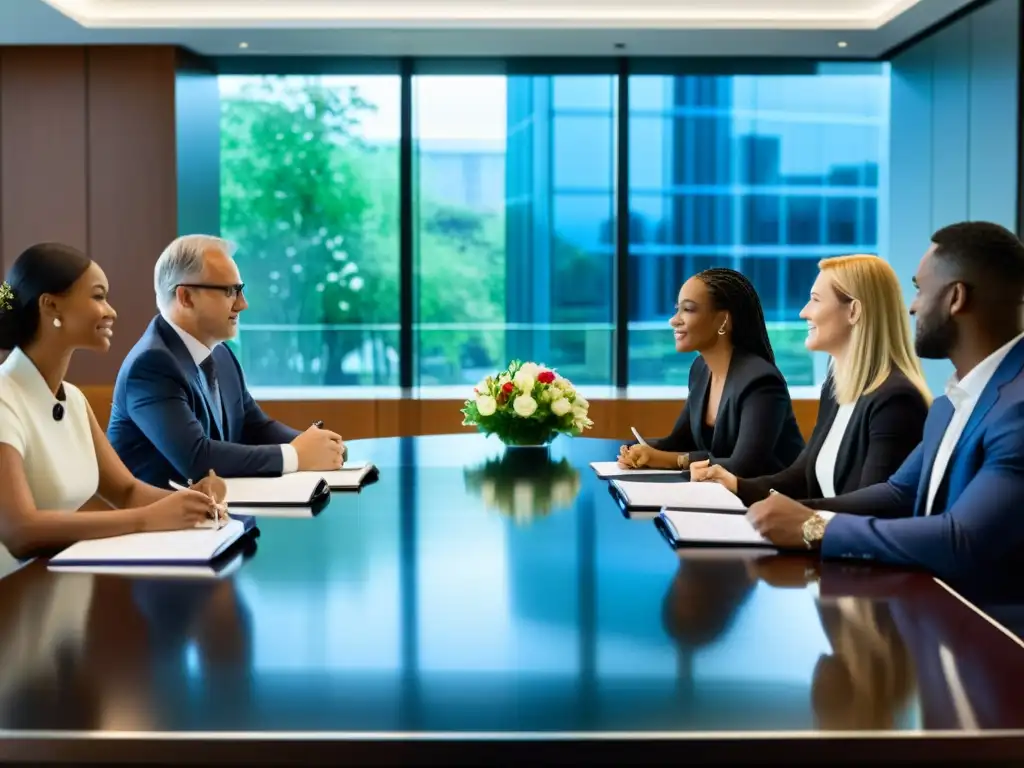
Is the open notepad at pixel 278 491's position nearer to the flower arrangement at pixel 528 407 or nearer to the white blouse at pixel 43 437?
the white blouse at pixel 43 437

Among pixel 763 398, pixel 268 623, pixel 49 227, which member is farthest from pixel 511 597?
pixel 49 227

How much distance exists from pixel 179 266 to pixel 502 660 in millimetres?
2346

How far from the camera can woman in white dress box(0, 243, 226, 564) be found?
2.22m

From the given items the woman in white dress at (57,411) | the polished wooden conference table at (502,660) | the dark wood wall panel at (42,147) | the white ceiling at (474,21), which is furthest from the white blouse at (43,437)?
the dark wood wall panel at (42,147)

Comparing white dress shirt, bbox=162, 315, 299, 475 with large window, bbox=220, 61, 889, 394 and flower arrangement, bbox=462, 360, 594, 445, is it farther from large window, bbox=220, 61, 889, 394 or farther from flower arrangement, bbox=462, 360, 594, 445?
large window, bbox=220, 61, 889, 394

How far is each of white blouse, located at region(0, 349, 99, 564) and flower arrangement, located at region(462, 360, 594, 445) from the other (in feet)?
4.80

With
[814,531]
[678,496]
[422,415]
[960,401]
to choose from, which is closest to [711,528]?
[814,531]

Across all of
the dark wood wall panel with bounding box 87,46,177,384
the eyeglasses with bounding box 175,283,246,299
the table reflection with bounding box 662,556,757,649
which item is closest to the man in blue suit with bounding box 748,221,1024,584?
the table reflection with bounding box 662,556,757,649

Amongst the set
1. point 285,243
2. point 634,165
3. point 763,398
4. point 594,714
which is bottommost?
point 594,714

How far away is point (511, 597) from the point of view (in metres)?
1.81

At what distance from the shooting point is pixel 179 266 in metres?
3.49

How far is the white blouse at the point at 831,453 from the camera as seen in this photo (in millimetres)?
2949

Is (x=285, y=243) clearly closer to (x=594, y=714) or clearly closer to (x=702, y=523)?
(x=702, y=523)

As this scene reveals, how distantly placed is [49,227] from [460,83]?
8.52 feet
